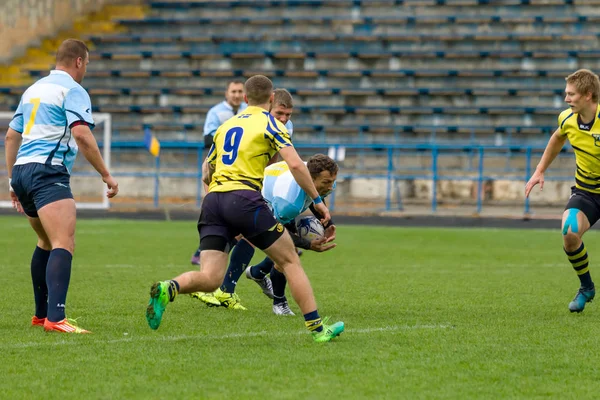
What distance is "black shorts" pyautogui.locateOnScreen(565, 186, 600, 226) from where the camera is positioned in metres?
8.02

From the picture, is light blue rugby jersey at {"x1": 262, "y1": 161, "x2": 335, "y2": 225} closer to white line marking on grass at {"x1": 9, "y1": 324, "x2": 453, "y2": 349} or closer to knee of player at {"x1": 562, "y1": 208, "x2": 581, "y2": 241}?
white line marking on grass at {"x1": 9, "y1": 324, "x2": 453, "y2": 349}

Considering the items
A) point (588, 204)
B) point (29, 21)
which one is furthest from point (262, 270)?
point (29, 21)

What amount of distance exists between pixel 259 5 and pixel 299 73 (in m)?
3.51

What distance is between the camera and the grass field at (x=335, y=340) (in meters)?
5.00

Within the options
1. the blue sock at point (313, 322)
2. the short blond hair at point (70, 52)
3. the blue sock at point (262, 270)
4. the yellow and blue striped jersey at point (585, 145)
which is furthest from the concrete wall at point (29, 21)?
the blue sock at point (313, 322)

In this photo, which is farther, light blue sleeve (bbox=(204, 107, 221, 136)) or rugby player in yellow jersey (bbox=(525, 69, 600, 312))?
light blue sleeve (bbox=(204, 107, 221, 136))

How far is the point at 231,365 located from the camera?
5492mm

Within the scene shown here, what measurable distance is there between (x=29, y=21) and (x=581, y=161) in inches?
921

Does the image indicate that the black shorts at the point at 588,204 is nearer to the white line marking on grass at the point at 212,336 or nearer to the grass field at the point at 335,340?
the grass field at the point at 335,340

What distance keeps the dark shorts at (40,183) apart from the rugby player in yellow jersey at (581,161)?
360 cm

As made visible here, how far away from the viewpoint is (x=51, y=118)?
669 cm

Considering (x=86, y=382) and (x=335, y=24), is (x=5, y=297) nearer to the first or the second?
(x=86, y=382)

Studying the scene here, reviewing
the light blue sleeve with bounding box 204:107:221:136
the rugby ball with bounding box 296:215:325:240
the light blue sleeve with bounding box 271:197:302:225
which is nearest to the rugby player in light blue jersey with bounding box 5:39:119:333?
the light blue sleeve with bounding box 271:197:302:225

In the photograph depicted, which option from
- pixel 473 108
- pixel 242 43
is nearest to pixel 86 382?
pixel 473 108
